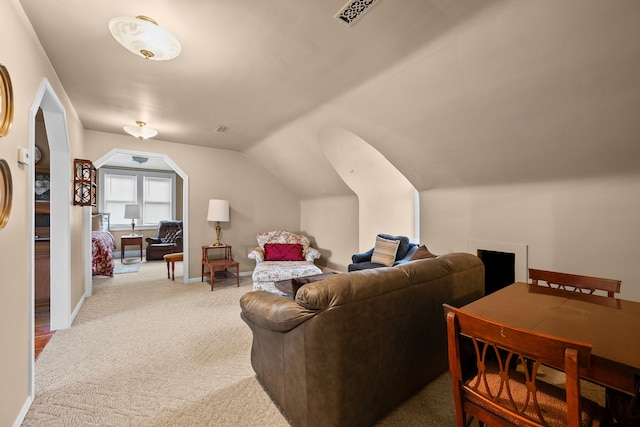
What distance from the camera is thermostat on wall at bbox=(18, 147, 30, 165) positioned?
1726 mm

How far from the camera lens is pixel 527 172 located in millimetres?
2857

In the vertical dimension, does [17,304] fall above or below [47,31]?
below

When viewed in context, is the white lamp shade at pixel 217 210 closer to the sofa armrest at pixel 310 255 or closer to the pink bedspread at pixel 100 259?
the sofa armrest at pixel 310 255

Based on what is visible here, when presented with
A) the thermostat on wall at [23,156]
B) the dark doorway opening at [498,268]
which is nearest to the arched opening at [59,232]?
the thermostat on wall at [23,156]

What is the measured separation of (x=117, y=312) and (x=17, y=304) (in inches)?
83.8

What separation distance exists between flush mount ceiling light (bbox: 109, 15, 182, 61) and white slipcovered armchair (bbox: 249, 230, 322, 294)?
2.85 meters

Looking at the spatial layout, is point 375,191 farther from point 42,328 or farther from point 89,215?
point 42,328

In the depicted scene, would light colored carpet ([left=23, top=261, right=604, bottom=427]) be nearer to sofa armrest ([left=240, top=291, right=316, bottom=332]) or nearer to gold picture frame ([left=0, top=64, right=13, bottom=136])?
sofa armrest ([left=240, top=291, right=316, bottom=332])

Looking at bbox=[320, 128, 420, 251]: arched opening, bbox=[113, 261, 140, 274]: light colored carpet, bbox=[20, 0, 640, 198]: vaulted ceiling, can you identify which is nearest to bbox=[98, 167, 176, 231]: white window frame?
bbox=[113, 261, 140, 274]: light colored carpet

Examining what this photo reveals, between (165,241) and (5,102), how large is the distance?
6691mm

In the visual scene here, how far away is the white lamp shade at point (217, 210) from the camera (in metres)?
5.07

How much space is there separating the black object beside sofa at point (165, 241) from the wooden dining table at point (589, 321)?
7571mm

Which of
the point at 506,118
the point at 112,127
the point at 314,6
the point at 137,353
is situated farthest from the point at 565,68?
the point at 112,127

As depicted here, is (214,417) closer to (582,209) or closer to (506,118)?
(506,118)
